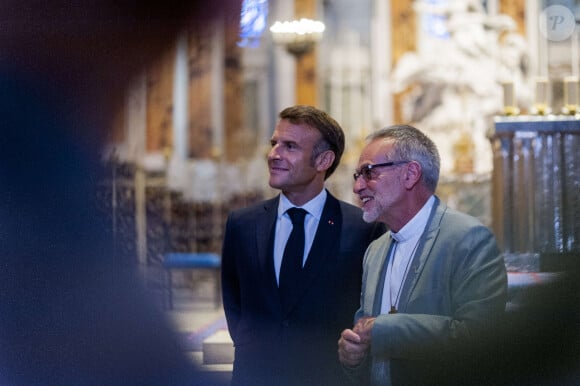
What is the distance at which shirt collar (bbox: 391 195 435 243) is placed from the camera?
8.48 ft

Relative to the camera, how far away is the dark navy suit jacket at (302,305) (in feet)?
9.65

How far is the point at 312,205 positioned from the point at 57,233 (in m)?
0.98

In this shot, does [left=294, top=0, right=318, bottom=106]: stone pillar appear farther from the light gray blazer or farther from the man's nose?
the light gray blazer

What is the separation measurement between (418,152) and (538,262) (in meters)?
1.50

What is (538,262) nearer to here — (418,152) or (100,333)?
(418,152)

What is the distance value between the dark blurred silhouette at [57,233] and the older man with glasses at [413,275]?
40.9 inches

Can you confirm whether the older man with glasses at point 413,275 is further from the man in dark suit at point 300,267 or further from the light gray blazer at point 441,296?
the man in dark suit at point 300,267

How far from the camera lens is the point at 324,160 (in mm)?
→ 3043

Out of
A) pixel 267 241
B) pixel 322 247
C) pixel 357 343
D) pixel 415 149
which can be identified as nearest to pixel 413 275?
pixel 357 343

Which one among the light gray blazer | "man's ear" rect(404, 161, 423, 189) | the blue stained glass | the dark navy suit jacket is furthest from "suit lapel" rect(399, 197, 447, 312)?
the blue stained glass

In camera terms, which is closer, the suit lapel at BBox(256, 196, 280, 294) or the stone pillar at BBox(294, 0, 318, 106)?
the suit lapel at BBox(256, 196, 280, 294)

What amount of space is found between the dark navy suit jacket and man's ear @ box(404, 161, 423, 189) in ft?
1.59

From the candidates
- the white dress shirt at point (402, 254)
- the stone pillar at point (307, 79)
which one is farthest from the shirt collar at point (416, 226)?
the stone pillar at point (307, 79)

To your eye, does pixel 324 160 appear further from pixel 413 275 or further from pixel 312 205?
pixel 413 275
